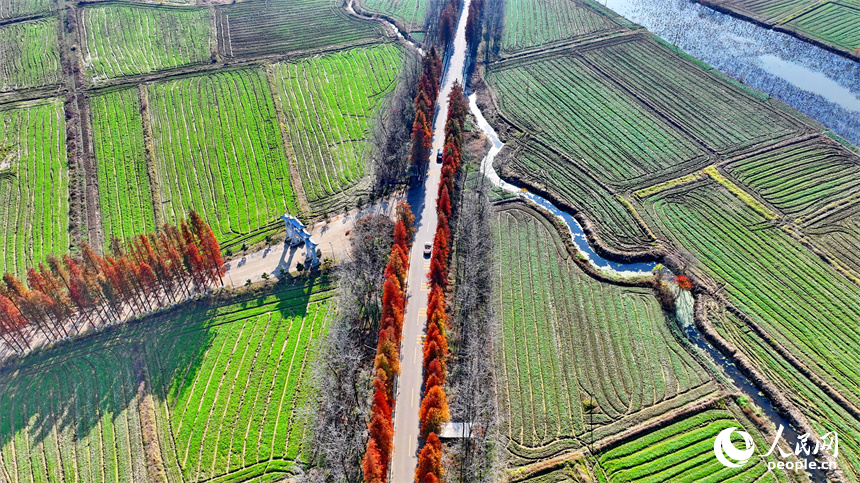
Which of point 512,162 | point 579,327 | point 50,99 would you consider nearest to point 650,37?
point 512,162

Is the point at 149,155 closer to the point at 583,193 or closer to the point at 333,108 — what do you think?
the point at 333,108

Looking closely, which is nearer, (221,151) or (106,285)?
(106,285)

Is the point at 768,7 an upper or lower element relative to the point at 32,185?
upper

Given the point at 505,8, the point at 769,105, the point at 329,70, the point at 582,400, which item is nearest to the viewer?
the point at 582,400

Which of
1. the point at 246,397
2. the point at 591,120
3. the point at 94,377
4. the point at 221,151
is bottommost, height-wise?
the point at 246,397

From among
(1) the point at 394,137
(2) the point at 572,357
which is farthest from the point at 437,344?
(1) the point at 394,137

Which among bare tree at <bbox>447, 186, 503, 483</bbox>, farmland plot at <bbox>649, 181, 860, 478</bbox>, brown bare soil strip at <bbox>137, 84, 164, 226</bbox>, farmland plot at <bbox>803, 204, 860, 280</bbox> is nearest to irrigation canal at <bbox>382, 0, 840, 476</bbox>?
bare tree at <bbox>447, 186, 503, 483</bbox>

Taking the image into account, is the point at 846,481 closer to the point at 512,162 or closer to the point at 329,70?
the point at 512,162
